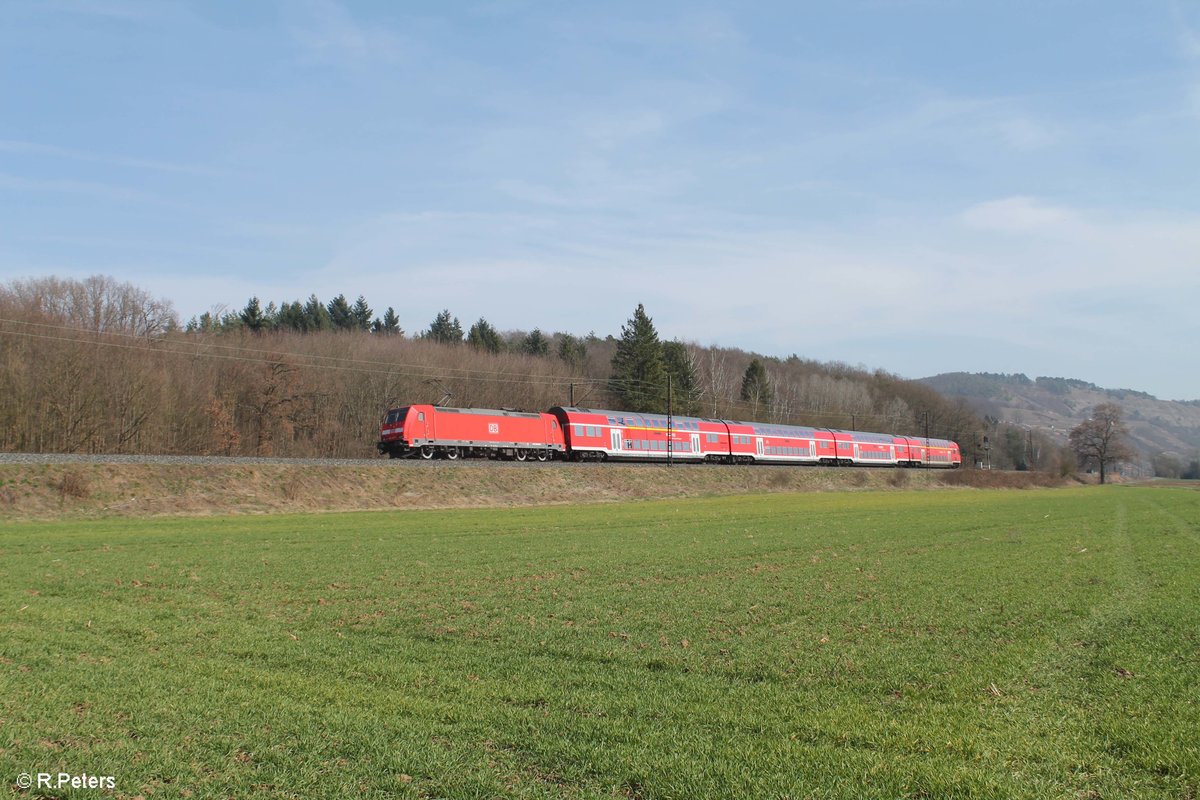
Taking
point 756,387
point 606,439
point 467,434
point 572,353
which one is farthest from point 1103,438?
point 467,434

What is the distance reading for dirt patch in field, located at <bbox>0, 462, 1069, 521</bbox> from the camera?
3344 centimetres

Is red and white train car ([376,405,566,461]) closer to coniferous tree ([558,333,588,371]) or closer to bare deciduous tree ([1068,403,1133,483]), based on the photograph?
coniferous tree ([558,333,588,371])

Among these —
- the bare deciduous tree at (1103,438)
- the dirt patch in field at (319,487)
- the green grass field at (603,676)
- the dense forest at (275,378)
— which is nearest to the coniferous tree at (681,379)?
the dense forest at (275,378)

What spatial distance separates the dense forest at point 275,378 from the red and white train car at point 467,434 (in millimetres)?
17868

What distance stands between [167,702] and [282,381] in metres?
65.9

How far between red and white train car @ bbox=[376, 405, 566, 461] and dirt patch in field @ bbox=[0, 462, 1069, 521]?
11.2ft

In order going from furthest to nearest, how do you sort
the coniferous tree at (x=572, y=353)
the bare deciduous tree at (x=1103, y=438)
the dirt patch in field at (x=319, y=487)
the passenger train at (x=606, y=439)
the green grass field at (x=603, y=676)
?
the bare deciduous tree at (x=1103, y=438) < the coniferous tree at (x=572, y=353) < the passenger train at (x=606, y=439) < the dirt patch in field at (x=319, y=487) < the green grass field at (x=603, y=676)

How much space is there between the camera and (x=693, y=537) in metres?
26.5

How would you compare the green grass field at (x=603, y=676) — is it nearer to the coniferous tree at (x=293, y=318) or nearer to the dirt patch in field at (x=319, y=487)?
the dirt patch in field at (x=319, y=487)

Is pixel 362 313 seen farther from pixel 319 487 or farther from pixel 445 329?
→ pixel 319 487

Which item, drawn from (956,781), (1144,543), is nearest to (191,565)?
(956,781)

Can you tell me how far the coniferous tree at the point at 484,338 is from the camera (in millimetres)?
119994

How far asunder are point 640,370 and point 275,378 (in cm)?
4589

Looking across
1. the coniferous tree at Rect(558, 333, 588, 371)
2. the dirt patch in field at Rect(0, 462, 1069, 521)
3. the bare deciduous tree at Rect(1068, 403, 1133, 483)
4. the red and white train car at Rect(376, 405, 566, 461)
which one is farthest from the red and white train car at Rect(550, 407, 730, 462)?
the bare deciduous tree at Rect(1068, 403, 1133, 483)
